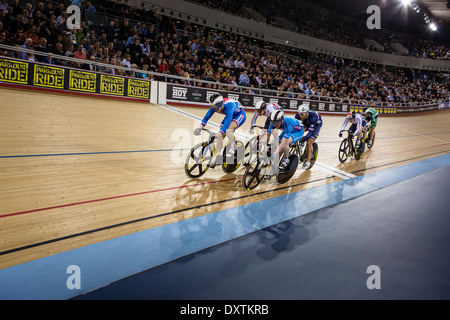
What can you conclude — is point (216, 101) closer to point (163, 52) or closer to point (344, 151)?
point (344, 151)

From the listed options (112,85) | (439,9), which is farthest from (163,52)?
(439,9)

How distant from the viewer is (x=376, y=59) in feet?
94.6

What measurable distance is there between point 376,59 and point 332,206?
29.9 meters

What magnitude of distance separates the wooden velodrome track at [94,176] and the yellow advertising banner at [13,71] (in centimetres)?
39

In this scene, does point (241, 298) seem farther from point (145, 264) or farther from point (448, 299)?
point (448, 299)

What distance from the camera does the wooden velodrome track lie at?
2717mm

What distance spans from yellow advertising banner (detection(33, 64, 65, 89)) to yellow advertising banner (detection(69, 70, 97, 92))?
26cm

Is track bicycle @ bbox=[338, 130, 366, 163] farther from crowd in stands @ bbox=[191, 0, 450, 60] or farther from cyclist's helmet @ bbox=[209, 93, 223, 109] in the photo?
crowd in stands @ bbox=[191, 0, 450, 60]

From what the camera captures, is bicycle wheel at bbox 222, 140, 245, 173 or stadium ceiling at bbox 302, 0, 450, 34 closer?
bicycle wheel at bbox 222, 140, 245, 173

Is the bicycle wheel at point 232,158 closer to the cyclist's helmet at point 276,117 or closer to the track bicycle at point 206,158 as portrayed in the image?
the track bicycle at point 206,158

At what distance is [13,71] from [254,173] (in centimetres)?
685

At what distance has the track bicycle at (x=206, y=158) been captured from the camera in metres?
4.17

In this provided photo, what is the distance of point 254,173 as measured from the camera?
164 inches

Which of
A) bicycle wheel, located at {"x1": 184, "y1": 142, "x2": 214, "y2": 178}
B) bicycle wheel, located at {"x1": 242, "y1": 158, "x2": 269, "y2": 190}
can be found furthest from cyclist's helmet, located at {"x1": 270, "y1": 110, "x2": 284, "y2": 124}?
bicycle wheel, located at {"x1": 184, "y1": 142, "x2": 214, "y2": 178}
